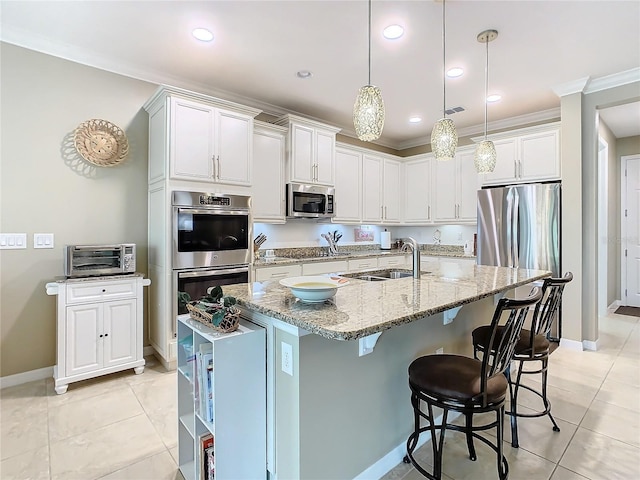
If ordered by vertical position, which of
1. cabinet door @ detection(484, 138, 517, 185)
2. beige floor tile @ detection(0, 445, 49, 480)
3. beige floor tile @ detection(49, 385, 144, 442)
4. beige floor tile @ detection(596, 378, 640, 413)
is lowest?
beige floor tile @ detection(596, 378, 640, 413)

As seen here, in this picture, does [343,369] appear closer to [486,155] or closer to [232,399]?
[232,399]

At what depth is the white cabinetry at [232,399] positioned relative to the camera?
1405mm

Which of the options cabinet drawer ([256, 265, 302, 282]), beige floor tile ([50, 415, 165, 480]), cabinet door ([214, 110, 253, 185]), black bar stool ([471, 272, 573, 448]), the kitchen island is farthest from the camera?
cabinet drawer ([256, 265, 302, 282])

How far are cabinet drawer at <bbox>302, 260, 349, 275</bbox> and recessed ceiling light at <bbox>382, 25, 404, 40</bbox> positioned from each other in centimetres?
244

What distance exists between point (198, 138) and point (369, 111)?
1.92m

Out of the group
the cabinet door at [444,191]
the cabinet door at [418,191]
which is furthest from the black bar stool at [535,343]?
the cabinet door at [418,191]

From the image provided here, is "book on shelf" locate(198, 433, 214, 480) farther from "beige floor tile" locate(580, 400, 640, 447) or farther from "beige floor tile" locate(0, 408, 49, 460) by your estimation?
"beige floor tile" locate(580, 400, 640, 447)

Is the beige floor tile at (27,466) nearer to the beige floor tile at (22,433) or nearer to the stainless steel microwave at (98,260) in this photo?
the beige floor tile at (22,433)

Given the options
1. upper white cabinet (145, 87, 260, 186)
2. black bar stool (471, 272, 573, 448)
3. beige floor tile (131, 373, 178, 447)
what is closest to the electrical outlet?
beige floor tile (131, 373, 178, 447)

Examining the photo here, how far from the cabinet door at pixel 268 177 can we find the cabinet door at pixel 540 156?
2.99 meters

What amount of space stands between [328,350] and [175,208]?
2.18m

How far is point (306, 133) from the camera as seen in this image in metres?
4.28

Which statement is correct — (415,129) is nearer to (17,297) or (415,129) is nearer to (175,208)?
(175,208)

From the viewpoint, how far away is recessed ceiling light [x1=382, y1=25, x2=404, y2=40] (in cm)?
262
